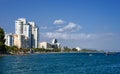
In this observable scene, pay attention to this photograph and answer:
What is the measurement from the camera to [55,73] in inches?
1993

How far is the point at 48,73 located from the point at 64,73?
2.77m

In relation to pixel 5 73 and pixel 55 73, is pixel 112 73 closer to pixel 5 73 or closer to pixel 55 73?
pixel 55 73

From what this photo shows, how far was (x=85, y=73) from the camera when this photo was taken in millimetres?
51125

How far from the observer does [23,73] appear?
4984 cm

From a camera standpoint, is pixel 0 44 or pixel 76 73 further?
pixel 0 44

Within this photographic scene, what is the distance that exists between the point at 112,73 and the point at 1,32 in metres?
109

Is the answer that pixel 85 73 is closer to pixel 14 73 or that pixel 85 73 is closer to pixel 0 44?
pixel 14 73

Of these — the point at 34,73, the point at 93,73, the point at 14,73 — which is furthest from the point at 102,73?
the point at 14,73

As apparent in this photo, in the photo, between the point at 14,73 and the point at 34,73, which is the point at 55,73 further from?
the point at 14,73

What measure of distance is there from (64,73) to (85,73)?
147 inches

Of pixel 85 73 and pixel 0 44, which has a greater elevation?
pixel 0 44

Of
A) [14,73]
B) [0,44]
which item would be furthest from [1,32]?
[14,73]

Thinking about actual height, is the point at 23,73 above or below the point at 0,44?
below

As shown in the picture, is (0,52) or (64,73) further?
(0,52)
